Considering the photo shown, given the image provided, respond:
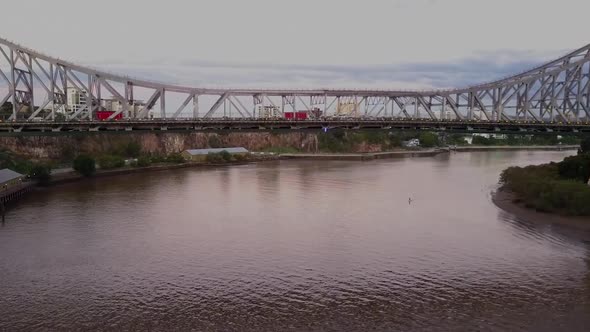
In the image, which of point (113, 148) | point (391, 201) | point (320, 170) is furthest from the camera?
point (113, 148)

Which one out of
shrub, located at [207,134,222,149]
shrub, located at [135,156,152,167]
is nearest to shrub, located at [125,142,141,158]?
shrub, located at [135,156,152,167]

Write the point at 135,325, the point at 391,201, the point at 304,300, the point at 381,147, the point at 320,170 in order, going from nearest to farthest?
the point at 135,325 < the point at 304,300 < the point at 391,201 < the point at 320,170 < the point at 381,147

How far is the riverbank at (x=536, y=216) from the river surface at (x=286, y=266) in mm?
955

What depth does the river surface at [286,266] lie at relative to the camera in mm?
12070

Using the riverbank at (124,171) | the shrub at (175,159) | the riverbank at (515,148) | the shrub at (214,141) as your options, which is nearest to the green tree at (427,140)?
the riverbank at (515,148)

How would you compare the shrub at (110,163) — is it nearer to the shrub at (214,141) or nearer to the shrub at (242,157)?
the shrub at (242,157)

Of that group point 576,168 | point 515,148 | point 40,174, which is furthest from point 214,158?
point 515,148

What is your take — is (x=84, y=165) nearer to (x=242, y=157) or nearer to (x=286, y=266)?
(x=242, y=157)

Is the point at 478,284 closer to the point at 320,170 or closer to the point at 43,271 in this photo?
the point at 43,271

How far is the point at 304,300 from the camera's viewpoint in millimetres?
13039

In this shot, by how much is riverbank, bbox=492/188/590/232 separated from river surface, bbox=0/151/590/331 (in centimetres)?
96

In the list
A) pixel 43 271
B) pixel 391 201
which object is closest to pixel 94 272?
pixel 43 271

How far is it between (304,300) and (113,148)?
161ft

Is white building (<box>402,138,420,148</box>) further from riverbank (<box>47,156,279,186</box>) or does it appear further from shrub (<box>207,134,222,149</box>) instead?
riverbank (<box>47,156,279,186</box>)
